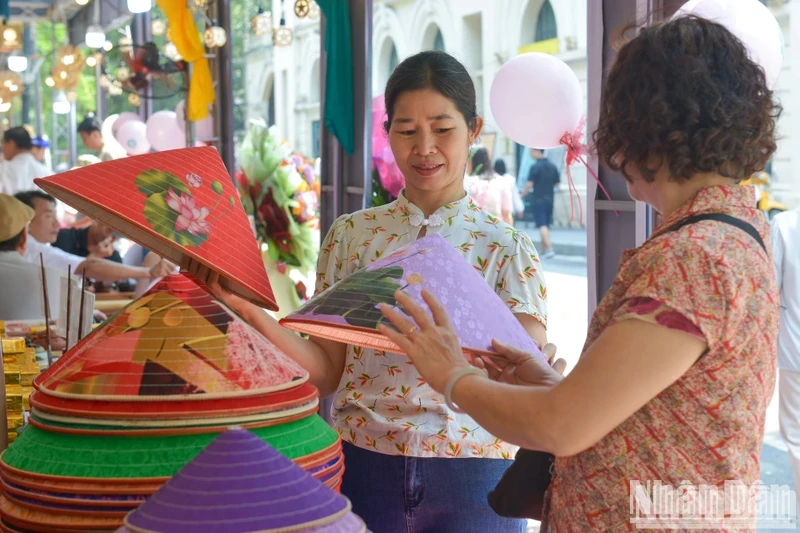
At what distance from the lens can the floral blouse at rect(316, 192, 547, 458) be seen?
163 centimetres

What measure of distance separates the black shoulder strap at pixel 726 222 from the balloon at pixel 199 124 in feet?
26.1

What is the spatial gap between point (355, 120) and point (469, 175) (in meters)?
1.13

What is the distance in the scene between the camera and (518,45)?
7535 millimetres

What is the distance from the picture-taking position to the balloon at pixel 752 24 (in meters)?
2.30

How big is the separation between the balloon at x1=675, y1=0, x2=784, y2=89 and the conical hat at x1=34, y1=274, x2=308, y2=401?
1634mm

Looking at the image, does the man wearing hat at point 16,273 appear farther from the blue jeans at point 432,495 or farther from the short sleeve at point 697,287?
the short sleeve at point 697,287

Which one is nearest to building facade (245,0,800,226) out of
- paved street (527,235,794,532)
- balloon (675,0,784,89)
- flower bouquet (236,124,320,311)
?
paved street (527,235,794,532)

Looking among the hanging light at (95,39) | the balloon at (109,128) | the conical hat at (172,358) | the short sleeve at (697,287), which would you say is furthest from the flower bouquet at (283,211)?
the balloon at (109,128)

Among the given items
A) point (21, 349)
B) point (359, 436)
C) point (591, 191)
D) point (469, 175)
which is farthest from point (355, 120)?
point (359, 436)

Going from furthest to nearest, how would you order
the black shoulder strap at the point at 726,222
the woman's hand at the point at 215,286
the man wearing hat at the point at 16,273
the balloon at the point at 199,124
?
the balloon at the point at 199,124
the man wearing hat at the point at 16,273
the woman's hand at the point at 215,286
the black shoulder strap at the point at 726,222

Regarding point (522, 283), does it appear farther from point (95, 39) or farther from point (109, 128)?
point (109, 128)

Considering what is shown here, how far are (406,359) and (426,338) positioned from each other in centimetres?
53

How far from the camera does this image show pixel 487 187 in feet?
21.9

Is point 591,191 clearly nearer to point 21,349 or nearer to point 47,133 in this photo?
point 21,349
